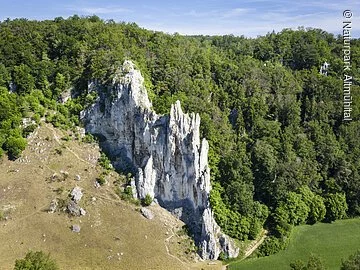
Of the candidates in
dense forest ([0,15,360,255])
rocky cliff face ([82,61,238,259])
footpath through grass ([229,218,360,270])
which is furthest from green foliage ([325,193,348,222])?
rocky cliff face ([82,61,238,259])

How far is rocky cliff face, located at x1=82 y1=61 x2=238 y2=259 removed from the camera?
157 feet

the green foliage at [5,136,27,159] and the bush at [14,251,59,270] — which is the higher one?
the green foliage at [5,136,27,159]

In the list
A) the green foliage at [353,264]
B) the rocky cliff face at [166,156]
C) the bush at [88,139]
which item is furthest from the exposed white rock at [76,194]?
the green foliage at [353,264]

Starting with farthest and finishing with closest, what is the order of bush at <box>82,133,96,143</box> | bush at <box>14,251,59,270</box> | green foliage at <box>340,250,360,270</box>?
bush at <box>82,133,96,143</box> < bush at <box>14,251,59,270</box> < green foliage at <box>340,250,360,270</box>

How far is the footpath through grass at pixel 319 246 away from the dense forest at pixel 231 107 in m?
1.18

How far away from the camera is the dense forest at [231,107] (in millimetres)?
52906

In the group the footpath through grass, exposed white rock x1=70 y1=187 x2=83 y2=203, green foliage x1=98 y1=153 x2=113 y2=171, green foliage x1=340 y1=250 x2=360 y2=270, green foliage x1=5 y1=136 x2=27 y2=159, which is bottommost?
the footpath through grass

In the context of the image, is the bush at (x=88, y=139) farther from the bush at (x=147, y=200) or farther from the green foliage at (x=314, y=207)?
the green foliage at (x=314, y=207)

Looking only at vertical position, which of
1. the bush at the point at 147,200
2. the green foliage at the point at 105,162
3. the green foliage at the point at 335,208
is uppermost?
the green foliage at the point at 105,162

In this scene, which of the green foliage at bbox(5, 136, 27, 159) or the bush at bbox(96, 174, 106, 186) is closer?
the bush at bbox(96, 174, 106, 186)

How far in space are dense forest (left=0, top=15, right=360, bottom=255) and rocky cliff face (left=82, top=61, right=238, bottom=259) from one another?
94.5 inches

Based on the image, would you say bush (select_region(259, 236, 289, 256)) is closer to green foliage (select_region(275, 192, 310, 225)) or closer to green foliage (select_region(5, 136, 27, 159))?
green foliage (select_region(275, 192, 310, 225))

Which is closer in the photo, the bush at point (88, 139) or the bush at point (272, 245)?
the bush at point (272, 245)

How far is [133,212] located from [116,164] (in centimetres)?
801
